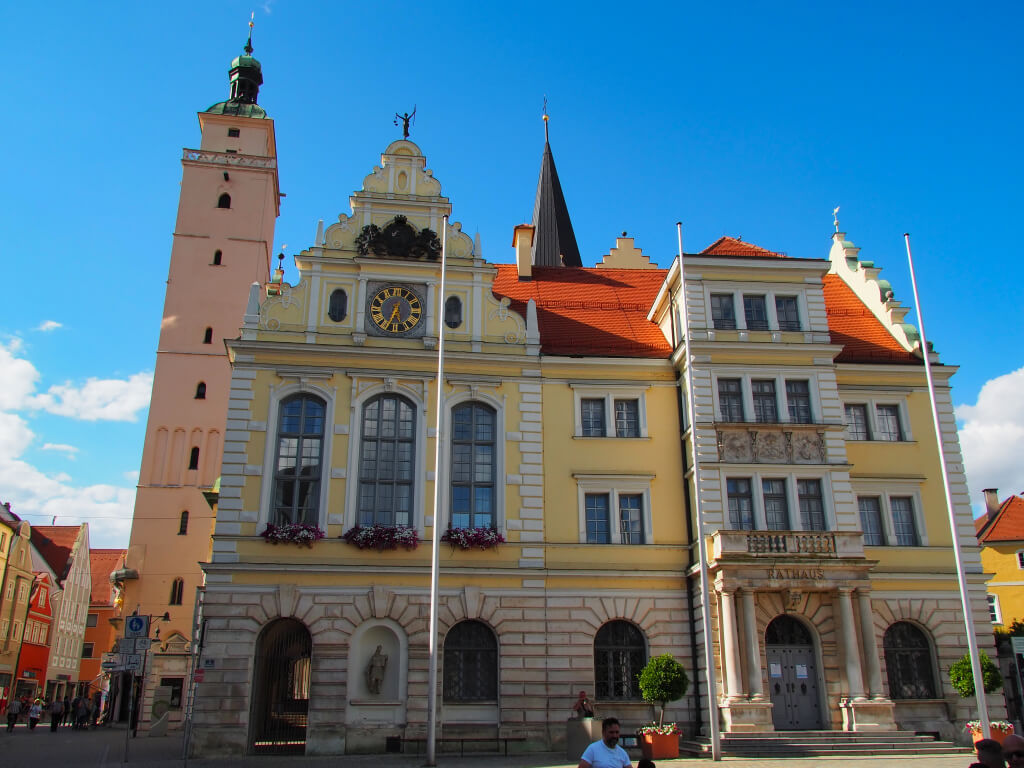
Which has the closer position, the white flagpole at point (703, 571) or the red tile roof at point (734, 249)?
the white flagpole at point (703, 571)

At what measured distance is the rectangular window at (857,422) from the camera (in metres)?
27.0

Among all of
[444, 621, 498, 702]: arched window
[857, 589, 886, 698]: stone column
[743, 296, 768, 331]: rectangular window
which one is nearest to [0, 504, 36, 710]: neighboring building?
[444, 621, 498, 702]: arched window

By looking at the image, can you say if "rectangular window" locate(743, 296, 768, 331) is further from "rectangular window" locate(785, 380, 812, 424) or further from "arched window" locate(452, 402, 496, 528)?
"arched window" locate(452, 402, 496, 528)

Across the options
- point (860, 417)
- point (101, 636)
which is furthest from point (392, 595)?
point (101, 636)

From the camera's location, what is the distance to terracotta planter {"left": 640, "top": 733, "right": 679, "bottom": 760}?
67.8 feet

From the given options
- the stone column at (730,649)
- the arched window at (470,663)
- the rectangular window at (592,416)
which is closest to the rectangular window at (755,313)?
the rectangular window at (592,416)

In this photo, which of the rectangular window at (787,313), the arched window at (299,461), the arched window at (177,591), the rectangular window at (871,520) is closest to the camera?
the arched window at (299,461)

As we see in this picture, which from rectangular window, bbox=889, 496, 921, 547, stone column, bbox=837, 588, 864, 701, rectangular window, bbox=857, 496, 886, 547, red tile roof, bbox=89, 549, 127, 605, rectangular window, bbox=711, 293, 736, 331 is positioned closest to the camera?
stone column, bbox=837, 588, 864, 701

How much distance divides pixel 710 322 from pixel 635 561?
310 inches

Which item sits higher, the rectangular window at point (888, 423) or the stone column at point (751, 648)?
the rectangular window at point (888, 423)

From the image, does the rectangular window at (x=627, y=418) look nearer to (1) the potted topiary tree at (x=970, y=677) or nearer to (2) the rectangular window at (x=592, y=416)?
(2) the rectangular window at (x=592, y=416)

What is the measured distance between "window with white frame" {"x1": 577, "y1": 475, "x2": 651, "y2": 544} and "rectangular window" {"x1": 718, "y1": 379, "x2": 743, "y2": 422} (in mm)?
3148

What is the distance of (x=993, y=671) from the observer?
2267cm

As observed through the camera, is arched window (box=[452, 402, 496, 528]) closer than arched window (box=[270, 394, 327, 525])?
No
